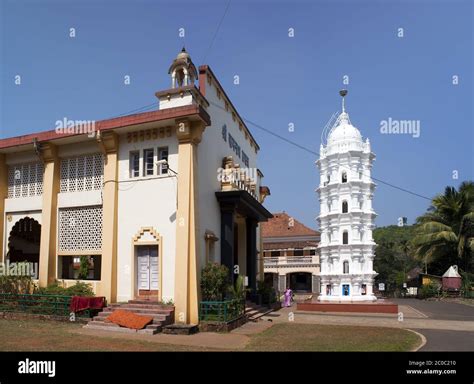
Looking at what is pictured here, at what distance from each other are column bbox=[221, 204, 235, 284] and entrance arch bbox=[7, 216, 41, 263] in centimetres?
939

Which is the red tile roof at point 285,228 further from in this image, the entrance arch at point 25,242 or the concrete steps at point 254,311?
the entrance arch at point 25,242

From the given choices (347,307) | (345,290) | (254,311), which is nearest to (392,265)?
(345,290)

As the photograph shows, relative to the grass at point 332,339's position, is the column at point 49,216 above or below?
above

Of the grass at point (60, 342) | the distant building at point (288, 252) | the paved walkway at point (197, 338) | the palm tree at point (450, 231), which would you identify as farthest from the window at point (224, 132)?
the palm tree at point (450, 231)

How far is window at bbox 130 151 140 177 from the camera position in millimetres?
15172

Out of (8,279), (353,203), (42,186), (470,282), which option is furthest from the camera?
(470,282)

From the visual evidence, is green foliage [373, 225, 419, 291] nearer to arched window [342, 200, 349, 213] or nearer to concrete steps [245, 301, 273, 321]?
arched window [342, 200, 349, 213]

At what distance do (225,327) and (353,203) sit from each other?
16631 mm

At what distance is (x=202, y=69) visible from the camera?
15.7m

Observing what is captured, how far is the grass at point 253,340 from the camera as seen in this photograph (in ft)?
32.7

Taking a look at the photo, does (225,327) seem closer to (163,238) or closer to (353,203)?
(163,238)

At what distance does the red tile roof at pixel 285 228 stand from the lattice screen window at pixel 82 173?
90.3ft

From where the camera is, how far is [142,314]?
13188mm

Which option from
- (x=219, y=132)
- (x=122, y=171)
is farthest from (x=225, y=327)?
(x=219, y=132)
